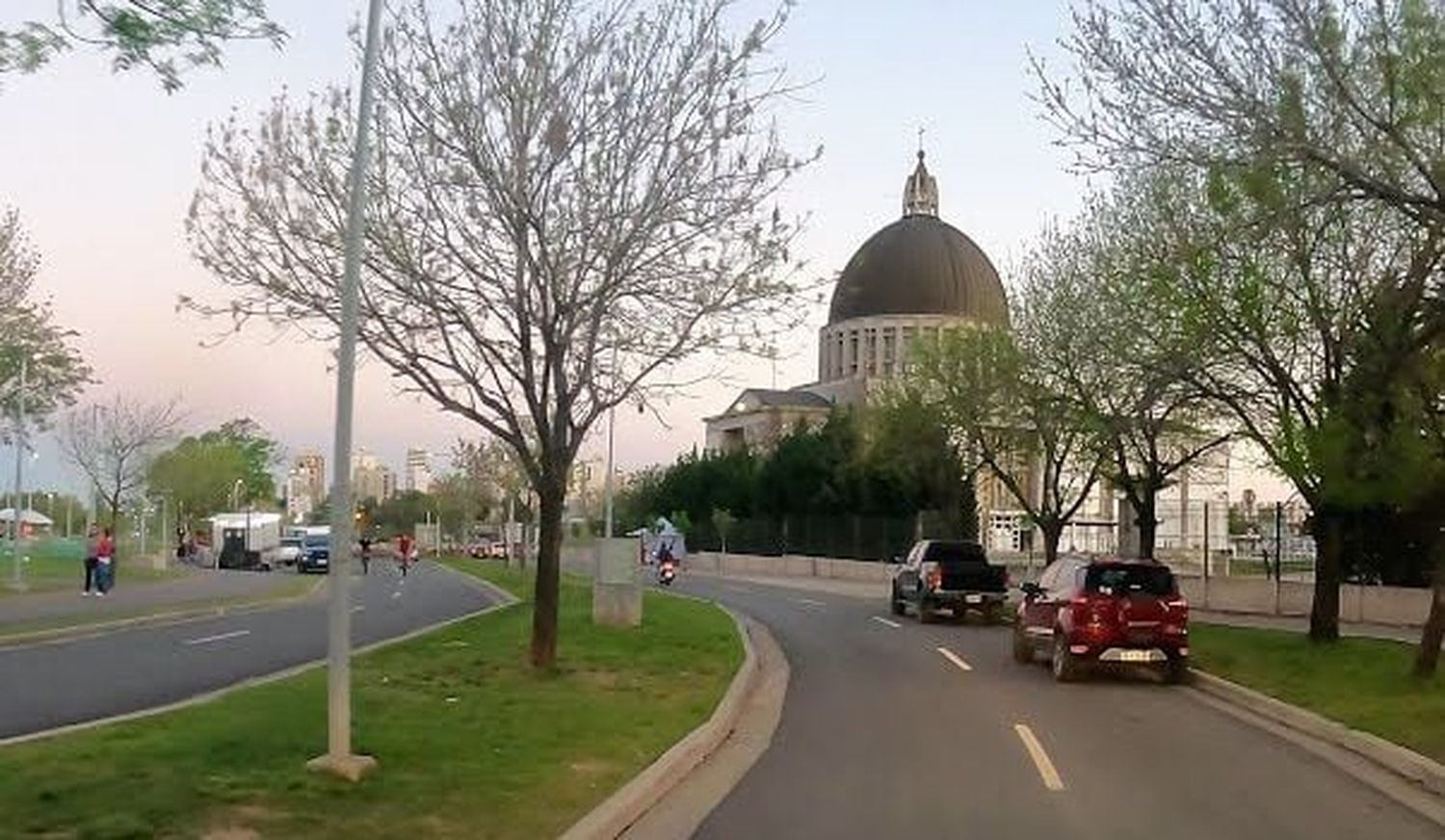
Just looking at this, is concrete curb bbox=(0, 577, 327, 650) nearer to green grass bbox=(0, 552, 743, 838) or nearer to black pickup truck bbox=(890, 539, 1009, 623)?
green grass bbox=(0, 552, 743, 838)

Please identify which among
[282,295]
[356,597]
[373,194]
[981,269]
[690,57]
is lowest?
[356,597]

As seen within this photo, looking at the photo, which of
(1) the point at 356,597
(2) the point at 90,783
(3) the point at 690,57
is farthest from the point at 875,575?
(2) the point at 90,783

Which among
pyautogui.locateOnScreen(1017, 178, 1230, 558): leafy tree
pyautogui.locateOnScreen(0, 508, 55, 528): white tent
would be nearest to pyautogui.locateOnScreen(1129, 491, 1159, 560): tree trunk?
pyautogui.locateOnScreen(1017, 178, 1230, 558): leafy tree

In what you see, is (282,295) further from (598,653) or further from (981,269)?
(981,269)

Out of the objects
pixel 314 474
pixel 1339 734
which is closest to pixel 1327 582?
pixel 1339 734

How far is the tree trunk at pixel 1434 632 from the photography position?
19422 millimetres

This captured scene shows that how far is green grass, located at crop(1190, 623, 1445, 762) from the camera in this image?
16703 mm

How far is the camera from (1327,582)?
84.0 feet

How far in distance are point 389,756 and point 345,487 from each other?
1971mm

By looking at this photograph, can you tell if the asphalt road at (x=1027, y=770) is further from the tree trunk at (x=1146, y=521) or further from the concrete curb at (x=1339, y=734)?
the tree trunk at (x=1146, y=521)

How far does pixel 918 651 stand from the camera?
28516 millimetres

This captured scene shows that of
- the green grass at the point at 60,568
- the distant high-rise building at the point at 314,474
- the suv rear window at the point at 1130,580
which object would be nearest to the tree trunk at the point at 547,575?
the suv rear window at the point at 1130,580

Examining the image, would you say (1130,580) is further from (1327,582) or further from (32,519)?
(32,519)

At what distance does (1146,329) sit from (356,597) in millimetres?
26334
